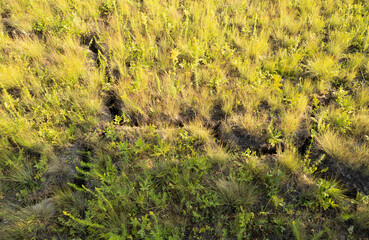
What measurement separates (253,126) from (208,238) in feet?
4.85

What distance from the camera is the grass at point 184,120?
250cm

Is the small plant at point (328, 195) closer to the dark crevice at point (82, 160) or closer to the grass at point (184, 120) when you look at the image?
the grass at point (184, 120)

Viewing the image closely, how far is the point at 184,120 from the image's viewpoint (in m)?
3.34

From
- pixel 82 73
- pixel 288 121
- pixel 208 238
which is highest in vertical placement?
pixel 82 73

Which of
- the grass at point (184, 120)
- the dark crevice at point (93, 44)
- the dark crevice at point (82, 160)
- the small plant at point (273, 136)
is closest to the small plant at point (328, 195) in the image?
the grass at point (184, 120)

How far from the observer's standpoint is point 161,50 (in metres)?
4.11

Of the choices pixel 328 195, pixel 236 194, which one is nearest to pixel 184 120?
pixel 236 194

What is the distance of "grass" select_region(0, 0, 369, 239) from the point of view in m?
2.50

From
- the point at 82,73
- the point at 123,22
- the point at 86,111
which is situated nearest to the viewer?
the point at 86,111

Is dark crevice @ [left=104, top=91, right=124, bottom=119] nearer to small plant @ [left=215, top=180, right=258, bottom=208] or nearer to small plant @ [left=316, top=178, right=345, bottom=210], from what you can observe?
small plant @ [left=215, top=180, right=258, bottom=208]

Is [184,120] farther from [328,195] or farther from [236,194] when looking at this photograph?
[328,195]

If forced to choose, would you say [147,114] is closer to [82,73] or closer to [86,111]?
[86,111]

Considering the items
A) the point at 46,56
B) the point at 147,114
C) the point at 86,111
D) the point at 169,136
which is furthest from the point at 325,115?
the point at 46,56

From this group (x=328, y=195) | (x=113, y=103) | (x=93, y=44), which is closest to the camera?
(x=328, y=195)
